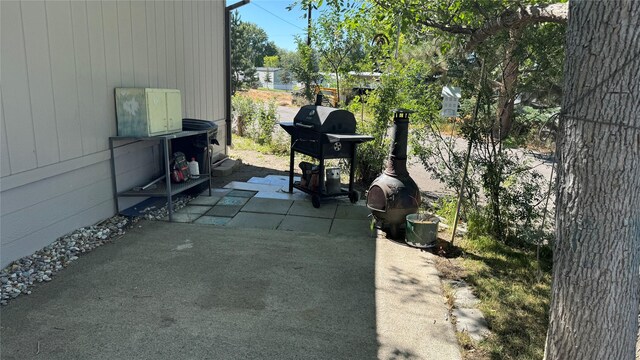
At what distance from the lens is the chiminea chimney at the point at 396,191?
14.3ft

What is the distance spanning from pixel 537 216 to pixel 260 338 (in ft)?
9.97


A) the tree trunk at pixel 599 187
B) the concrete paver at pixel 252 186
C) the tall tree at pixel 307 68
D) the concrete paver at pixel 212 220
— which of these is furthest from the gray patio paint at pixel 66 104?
the tree trunk at pixel 599 187

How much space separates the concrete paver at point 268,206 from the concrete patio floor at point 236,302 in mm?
763

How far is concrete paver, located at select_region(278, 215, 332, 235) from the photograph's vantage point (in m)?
4.68

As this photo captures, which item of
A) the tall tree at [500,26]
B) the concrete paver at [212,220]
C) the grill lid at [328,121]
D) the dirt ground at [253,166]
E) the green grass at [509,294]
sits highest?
the tall tree at [500,26]

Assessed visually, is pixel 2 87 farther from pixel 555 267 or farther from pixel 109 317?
pixel 555 267

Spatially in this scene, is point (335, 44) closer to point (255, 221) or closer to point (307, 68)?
point (307, 68)

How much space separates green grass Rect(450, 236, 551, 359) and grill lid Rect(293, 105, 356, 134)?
190 cm

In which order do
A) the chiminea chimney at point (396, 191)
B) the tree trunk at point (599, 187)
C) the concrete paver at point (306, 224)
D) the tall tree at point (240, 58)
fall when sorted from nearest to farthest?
the tree trunk at point (599, 187) < the chiminea chimney at point (396, 191) < the concrete paver at point (306, 224) < the tall tree at point (240, 58)

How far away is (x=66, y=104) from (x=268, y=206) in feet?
8.05

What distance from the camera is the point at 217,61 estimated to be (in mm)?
7621

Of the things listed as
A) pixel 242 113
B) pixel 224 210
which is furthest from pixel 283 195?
pixel 242 113

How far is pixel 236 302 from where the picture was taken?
3064 mm

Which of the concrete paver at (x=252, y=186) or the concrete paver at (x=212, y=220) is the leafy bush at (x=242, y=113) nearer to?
the concrete paver at (x=252, y=186)
